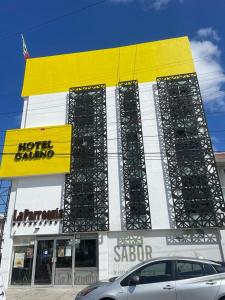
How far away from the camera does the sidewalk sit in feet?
41.7

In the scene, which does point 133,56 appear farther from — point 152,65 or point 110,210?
point 110,210

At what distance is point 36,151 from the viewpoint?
1884 centimetres

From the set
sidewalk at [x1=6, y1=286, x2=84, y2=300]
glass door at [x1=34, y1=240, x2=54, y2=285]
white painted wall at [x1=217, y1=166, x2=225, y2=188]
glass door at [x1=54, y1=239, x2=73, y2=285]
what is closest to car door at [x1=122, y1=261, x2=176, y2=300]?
sidewalk at [x1=6, y1=286, x2=84, y2=300]

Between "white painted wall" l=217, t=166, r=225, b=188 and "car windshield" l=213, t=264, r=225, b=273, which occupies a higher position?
"white painted wall" l=217, t=166, r=225, b=188

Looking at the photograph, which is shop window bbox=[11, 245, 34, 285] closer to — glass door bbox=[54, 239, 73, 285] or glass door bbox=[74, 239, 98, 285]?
glass door bbox=[54, 239, 73, 285]

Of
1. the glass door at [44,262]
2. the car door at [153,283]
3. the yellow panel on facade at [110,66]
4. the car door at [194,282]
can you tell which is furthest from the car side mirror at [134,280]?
the yellow panel on facade at [110,66]

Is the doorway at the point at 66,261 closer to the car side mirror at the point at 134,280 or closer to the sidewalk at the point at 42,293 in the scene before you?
the sidewalk at the point at 42,293

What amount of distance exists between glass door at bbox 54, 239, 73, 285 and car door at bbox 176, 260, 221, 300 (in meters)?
10.4

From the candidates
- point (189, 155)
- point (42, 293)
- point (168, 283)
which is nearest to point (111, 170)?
point (189, 155)

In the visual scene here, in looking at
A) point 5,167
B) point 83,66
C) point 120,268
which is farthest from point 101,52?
point 120,268

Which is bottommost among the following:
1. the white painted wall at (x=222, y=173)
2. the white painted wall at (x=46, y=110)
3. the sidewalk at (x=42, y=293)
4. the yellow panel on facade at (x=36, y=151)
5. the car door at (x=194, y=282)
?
the sidewalk at (x=42, y=293)

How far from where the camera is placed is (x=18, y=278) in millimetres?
16172

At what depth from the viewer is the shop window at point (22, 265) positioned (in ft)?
52.9

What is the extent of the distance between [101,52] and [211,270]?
18.9 metres
